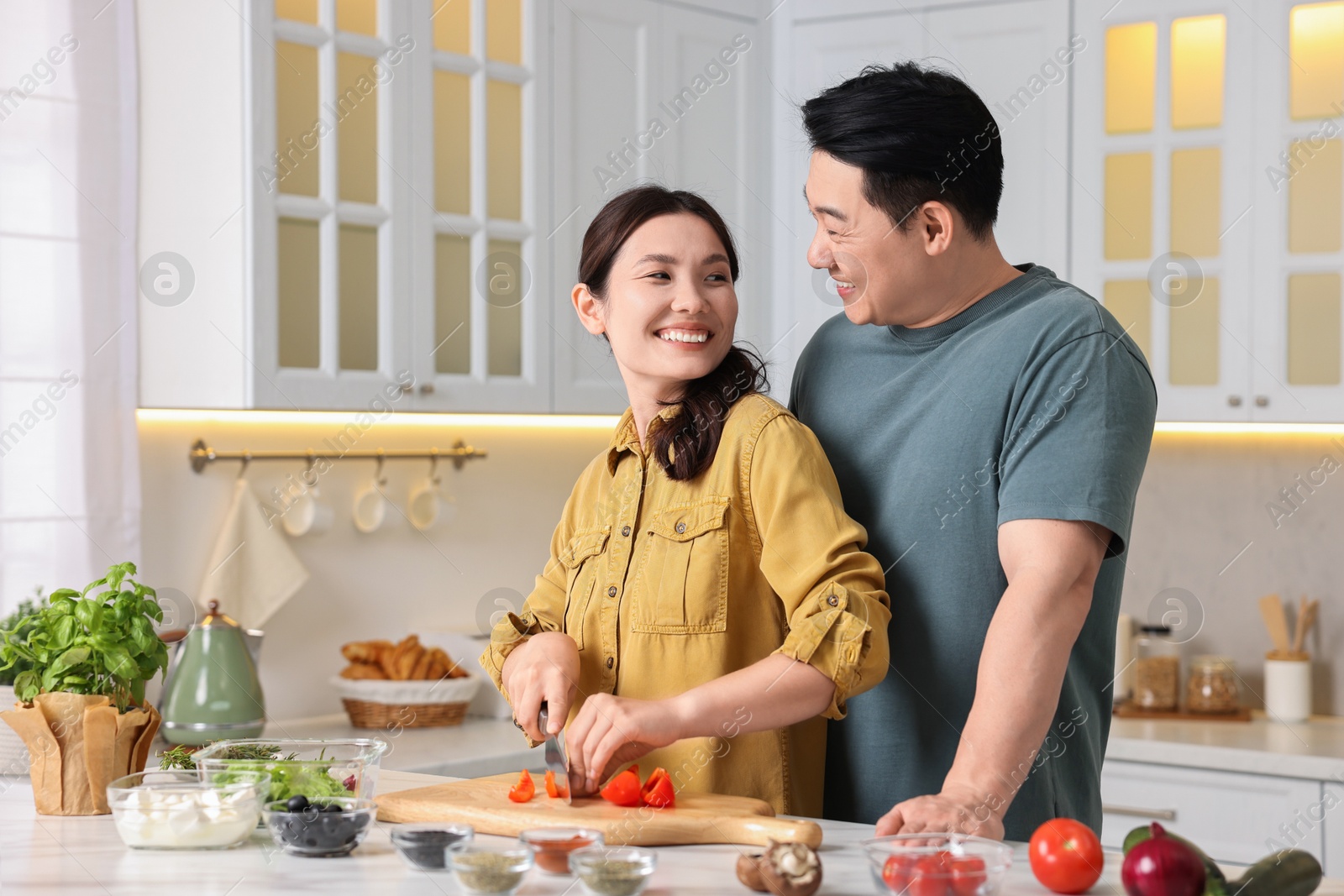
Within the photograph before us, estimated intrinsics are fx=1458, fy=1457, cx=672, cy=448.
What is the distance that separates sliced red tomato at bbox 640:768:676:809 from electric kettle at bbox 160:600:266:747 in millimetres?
1396

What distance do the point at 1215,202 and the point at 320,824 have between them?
2.29 meters

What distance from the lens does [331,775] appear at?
49.6 inches

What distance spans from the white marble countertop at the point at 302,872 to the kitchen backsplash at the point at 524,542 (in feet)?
5.28

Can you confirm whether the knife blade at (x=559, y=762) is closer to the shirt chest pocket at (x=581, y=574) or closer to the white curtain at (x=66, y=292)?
the shirt chest pocket at (x=581, y=574)

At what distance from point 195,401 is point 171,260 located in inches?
9.6

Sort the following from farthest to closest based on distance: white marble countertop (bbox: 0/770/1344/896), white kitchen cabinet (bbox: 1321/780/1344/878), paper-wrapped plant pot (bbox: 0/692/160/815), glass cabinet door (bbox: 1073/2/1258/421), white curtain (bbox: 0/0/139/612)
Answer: glass cabinet door (bbox: 1073/2/1258/421) → white kitchen cabinet (bbox: 1321/780/1344/878) → white curtain (bbox: 0/0/139/612) → paper-wrapped plant pot (bbox: 0/692/160/815) → white marble countertop (bbox: 0/770/1344/896)

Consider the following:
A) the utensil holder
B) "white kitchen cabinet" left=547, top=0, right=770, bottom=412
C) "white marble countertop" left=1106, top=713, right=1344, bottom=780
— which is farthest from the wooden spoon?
"white kitchen cabinet" left=547, top=0, right=770, bottom=412

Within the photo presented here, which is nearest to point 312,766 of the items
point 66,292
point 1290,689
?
point 66,292

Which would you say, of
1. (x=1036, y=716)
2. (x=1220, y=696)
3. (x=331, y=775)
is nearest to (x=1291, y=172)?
(x=1220, y=696)

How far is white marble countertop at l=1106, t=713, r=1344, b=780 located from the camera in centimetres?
260

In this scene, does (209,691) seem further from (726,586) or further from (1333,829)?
(1333,829)

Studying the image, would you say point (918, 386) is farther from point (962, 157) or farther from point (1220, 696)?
point (1220, 696)

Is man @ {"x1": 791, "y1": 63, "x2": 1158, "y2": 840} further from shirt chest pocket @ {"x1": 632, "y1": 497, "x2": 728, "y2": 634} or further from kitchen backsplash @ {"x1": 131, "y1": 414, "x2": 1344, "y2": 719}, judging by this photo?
kitchen backsplash @ {"x1": 131, "y1": 414, "x2": 1344, "y2": 719}

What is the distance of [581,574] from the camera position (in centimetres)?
152
